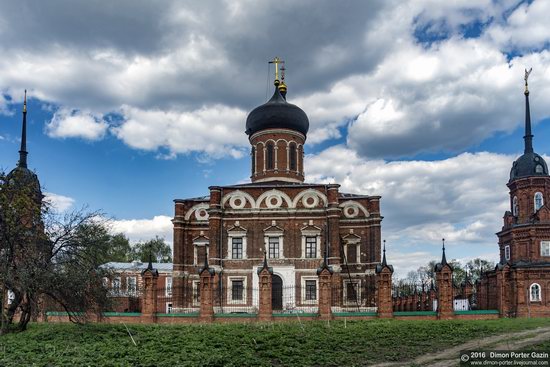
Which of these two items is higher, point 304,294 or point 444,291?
point 444,291

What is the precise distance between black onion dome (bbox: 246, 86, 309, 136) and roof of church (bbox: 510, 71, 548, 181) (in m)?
14.9

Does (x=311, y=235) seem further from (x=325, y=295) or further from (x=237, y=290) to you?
(x=325, y=295)

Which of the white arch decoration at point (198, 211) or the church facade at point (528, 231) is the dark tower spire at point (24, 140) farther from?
the church facade at point (528, 231)

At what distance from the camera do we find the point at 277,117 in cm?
3975

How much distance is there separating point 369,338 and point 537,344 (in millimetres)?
5079

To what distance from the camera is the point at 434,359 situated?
15.1 metres

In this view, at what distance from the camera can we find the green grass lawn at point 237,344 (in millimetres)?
15344

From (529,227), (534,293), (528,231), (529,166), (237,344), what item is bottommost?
(237,344)

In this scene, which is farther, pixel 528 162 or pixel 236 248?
Result: pixel 528 162

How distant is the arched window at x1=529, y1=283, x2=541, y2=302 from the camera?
33062 mm

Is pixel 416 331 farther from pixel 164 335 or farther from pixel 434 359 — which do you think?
pixel 164 335

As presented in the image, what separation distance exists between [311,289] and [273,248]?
140 inches

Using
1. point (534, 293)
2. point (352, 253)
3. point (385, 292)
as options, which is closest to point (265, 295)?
point (385, 292)

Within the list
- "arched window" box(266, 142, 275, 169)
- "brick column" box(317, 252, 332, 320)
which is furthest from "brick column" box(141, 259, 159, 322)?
"arched window" box(266, 142, 275, 169)
